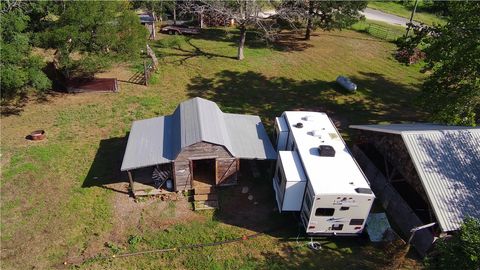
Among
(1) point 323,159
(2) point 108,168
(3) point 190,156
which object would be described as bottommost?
(2) point 108,168

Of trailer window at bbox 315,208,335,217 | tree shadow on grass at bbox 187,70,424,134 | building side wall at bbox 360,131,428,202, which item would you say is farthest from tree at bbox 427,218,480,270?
tree shadow on grass at bbox 187,70,424,134

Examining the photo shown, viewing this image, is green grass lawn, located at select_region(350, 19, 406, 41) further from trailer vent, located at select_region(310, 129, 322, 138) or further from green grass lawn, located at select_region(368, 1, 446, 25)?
trailer vent, located at select_region(310, 129, 322, 138)

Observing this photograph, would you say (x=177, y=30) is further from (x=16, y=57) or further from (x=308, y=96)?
(x=16, y=57)

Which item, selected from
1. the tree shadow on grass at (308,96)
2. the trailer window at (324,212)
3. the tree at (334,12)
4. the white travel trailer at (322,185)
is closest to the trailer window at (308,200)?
the white travel trailer at (322,185)

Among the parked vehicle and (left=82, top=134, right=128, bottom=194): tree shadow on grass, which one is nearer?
A: (left=82, top=134, right=128, bottom=194): tree shadow on grass

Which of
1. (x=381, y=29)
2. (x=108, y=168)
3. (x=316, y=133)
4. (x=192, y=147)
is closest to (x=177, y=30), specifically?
(x=108, y=168)

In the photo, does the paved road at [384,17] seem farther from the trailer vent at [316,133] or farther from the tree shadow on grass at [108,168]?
the tree shadow on grass at [108,168]
